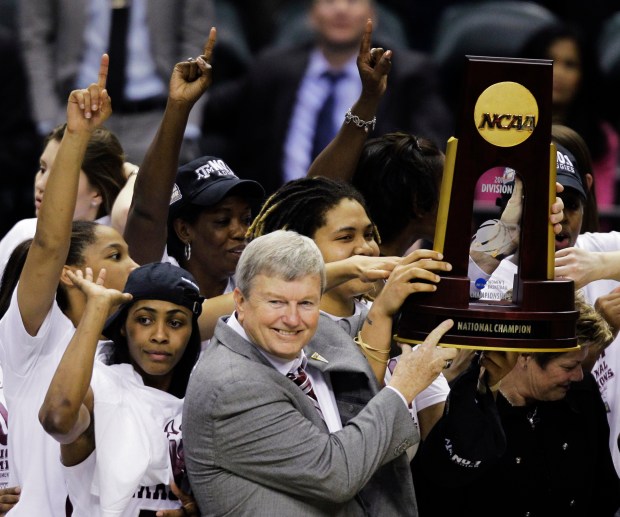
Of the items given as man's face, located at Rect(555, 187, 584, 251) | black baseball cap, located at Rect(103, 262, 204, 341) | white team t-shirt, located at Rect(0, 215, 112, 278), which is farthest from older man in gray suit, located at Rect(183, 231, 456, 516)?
white team t-shirt, located at Rect(0, 215, 112, 278)

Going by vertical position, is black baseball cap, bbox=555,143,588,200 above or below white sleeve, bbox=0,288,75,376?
above

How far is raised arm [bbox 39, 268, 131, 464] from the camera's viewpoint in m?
3.44

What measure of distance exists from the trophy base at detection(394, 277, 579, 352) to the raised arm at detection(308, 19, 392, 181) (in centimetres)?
102

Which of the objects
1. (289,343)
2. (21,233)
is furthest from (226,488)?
(21,233)

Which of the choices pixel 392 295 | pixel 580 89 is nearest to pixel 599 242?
pixel 392 295

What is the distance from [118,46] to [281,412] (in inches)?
137

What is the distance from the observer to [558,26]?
6.61 m

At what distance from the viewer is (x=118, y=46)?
647cm

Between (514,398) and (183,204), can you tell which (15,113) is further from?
(514,398)

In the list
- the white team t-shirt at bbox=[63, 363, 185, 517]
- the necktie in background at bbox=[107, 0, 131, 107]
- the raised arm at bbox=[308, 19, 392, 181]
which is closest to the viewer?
the white team t-shirt at bbox=[63, 363, 185, 517]

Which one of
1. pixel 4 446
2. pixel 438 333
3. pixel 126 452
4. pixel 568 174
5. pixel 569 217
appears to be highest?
pixel 568 174

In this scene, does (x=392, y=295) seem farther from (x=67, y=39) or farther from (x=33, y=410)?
(x=67, y=39)

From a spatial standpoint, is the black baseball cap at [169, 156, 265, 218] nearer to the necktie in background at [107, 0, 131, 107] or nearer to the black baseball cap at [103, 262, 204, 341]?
the black baseball cap at [103, 262, 204, 341]

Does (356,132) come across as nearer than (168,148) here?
No
